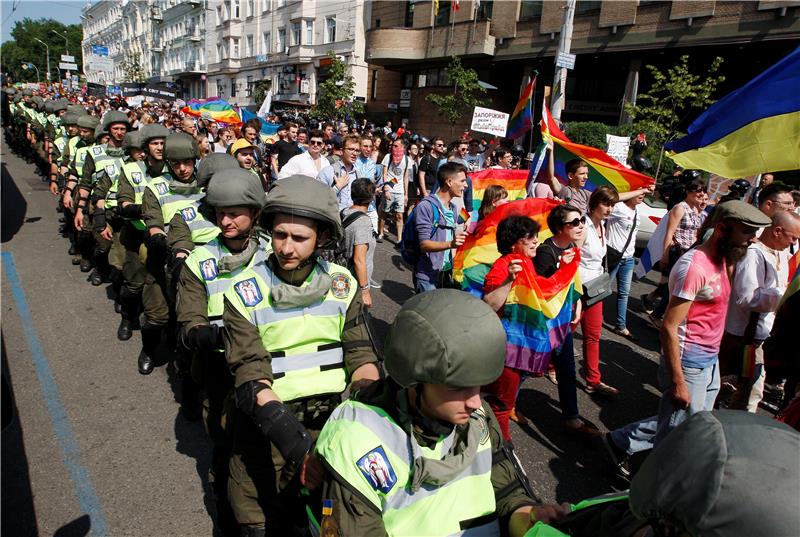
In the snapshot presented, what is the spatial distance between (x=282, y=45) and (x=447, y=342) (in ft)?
166

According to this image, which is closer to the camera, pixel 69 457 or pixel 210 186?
pixel 210 186

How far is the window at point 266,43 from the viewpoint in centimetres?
4838

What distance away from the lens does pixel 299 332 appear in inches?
90.2

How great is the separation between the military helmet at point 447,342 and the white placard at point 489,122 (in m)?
10.8

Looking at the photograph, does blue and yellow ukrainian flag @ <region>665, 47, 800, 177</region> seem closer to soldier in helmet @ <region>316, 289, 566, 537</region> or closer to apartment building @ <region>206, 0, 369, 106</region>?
soldier in helmet @ <region>316, 289, 566, 537</region>

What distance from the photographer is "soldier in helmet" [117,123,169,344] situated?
514cm

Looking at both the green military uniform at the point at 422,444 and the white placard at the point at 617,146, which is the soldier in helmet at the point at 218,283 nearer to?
the green military uniform at the point at 422,444

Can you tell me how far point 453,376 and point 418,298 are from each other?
0.25 meters

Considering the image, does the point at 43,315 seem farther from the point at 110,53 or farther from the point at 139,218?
the point at 110,53

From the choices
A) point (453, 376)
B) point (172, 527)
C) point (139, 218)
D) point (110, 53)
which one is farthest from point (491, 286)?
point (110, 53)

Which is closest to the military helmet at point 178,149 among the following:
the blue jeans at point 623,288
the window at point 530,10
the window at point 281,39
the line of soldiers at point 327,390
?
the line of soldiers at point 327,390

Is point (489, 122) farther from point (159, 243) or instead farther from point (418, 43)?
point (418, 43)

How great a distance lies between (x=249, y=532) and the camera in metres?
2.43

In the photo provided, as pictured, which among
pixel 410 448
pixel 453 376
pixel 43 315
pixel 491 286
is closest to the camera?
pixel 453 376
